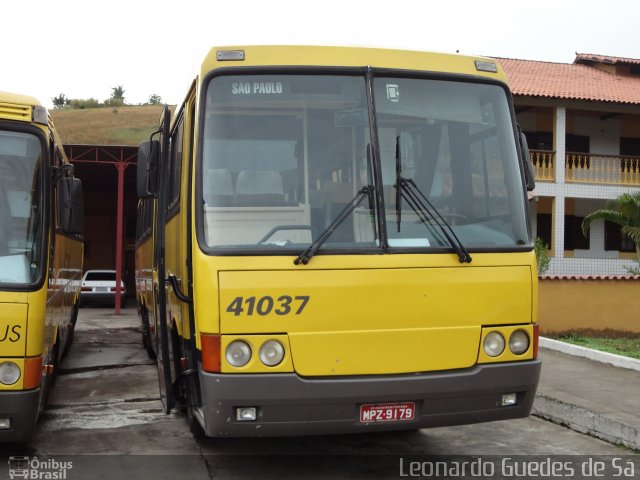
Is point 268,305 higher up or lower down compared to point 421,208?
lower down

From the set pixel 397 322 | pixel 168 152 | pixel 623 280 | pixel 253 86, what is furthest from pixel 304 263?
pixel 623 280

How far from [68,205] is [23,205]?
0.36m

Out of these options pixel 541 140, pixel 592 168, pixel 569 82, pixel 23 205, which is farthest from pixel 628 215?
pixel 23 205

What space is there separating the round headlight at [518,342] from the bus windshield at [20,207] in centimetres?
349

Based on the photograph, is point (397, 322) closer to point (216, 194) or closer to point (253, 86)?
point (216, 194)

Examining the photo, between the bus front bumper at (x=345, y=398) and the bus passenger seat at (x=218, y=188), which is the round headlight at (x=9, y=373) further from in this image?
the bus passenger seat at (x=218, y=188)

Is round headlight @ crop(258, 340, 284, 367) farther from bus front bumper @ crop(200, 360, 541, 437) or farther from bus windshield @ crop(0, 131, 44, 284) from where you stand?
bus windshield @ crop(0, 131, 44, 284)

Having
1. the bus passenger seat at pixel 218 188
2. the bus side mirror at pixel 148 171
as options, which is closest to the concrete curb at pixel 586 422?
the bus passenger seat at pixel 218 188

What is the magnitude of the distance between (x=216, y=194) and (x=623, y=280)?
1155 cm

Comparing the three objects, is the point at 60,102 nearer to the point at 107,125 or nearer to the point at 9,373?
the point at 107,125

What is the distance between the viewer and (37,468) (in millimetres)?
5871

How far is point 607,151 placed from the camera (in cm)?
2727

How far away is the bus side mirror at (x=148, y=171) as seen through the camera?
18.4ft

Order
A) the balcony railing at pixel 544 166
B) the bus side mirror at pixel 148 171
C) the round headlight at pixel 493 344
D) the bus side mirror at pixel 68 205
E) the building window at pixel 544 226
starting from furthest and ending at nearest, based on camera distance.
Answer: the building window at pixel 544 226, the balcony railing at pixel 544 166, the bus side mirror at pixel 68 205, the bus side mirror at pixel 148 171, the round headlight at pixel 493 344
